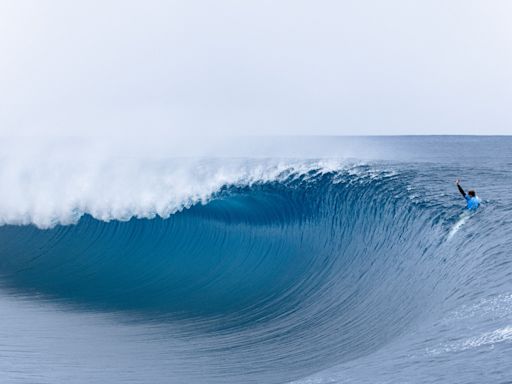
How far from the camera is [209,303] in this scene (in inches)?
661

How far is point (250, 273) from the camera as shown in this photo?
18.9 m

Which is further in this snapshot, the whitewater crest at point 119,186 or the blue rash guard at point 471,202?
the whitewater crest at point 119,186

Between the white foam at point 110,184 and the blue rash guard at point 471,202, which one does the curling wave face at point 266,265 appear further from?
the blue rash guard at point 471,202

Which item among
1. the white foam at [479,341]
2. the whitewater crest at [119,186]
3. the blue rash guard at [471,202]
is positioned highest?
the whitewater crest at [119,186]

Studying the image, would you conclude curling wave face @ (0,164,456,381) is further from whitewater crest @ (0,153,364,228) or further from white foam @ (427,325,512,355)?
white foam @ (427,325,512,355)

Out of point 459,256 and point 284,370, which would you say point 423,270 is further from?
point 284,370

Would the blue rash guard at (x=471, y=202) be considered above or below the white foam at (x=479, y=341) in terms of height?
above

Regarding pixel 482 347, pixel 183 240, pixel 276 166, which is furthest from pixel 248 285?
pixel 482 347

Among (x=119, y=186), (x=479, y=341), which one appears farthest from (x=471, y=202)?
(x=119, y=186)

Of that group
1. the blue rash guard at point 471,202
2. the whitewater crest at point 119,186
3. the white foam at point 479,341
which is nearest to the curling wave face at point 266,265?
the whitewater crest at point 119,186

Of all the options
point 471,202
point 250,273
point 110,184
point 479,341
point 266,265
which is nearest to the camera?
point 479,341

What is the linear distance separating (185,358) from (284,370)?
166cm

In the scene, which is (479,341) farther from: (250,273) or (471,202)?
(250,273)

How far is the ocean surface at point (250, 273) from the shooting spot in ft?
35.6
